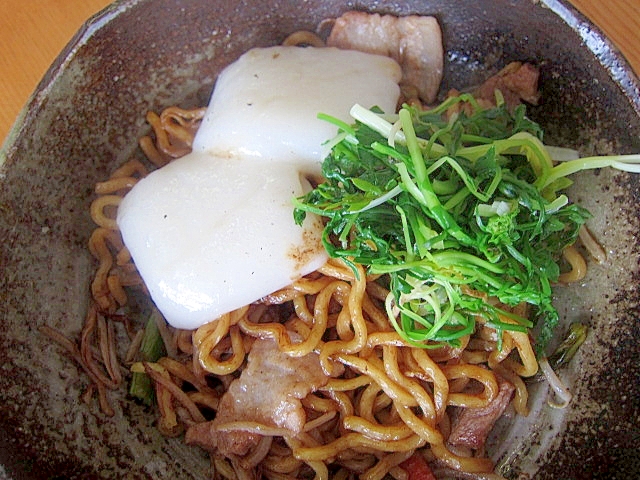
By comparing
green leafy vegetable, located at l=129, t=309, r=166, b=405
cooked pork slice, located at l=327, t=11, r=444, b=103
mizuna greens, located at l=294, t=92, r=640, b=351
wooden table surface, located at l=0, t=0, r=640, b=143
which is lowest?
green leafy vegetable, located at l=129, t=309, r=166, b=405

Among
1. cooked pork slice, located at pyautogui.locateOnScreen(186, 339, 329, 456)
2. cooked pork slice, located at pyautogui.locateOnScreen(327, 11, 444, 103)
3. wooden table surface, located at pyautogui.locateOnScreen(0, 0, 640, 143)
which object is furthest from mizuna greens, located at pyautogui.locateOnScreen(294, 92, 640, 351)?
wooden table surface, located at pyautogui.locateOnScreen(0, 0, 640, 143)

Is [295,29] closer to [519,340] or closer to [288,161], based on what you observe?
[288,161]

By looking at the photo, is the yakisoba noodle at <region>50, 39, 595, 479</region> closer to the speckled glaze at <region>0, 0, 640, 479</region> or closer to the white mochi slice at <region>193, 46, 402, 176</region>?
Answer: the speckled glaze at <region>0, 0, 640, 479</region>

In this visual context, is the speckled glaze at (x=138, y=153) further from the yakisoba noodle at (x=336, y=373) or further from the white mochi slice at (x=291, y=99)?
the white mochi slice at (x=291, y=99)

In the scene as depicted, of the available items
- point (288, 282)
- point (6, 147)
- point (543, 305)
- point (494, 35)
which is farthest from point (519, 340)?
point (6, 147)

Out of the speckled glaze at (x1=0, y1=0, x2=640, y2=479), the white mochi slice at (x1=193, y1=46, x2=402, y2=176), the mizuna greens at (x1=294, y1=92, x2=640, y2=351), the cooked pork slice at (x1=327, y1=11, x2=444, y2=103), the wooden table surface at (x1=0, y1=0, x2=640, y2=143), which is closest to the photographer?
the mizuna greens at (x1=294, y1=92, x2=640, y2=351)

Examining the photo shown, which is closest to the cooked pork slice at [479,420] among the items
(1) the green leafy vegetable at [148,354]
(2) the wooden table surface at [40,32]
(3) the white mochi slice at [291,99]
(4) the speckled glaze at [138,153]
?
(4) the speckled glaze at [138,153]

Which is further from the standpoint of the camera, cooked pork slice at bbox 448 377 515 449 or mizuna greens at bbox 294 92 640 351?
cooked pork slice at bbox 448 377 515 449

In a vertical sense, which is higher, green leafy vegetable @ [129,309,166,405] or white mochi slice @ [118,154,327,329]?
white mochi slice @ [118,154,327,329]

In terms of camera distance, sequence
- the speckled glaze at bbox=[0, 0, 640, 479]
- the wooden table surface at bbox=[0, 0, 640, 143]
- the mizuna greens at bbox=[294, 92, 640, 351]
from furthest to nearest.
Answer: the wooden table surface at bbox=[0, 0, 640, 143], the speckled glaze at bbox=[0, 0, 640, 479], the mizuna greens at bbox=[294, 92, 640, 351]
